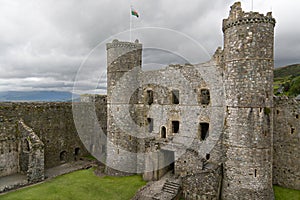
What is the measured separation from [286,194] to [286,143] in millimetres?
3509

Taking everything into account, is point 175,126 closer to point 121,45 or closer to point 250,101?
point 250,101

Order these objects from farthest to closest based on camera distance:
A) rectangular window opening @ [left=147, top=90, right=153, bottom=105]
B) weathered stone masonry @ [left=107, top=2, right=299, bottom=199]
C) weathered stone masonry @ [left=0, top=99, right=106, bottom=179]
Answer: rectangular window opening @ [left=147, top=90, right=153, bottom=105] < weathered stone masonry @ [left=0, top=99, right=106, bottom=179] < weathered stone masonry @ [left=107, top=2, right=299, bottom=199]

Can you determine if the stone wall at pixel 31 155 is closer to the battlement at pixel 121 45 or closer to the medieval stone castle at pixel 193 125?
the medieval stone castle at pixel 193 125

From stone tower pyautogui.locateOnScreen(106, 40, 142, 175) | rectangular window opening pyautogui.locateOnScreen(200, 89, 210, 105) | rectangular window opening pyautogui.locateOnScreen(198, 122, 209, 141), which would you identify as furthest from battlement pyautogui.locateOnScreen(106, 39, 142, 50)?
rectangular window opening pyautogui.locateOnScreen(198, 122, 209, 141)

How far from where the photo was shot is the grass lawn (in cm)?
1552

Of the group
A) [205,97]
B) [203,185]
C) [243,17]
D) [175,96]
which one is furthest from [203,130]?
[243,17]

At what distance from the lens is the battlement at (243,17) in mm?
12953

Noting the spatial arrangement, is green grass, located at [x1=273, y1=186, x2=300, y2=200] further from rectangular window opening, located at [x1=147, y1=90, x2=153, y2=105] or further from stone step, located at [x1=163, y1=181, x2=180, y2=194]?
rectangular window opening, located at [x1=147, y1=90, x2=153, y2=105]

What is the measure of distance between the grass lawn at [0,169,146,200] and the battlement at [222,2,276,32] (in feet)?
43.7

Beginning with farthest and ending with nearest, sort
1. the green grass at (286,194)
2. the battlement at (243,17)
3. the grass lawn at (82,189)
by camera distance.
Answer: the grass lawn at (82,189) → the green grass at (286,194) → the battlement at (243,17)

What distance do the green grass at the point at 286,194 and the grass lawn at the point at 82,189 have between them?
9618mm

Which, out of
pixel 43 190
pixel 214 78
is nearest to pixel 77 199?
pixel 43 190

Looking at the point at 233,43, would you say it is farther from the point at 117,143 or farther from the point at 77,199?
the point at 77,199

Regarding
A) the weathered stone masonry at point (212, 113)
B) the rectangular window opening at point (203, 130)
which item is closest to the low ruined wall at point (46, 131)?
the weathered stone masonry at point (212, 113)
